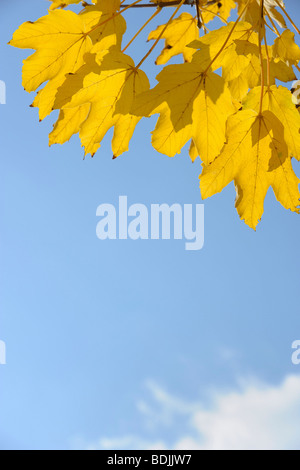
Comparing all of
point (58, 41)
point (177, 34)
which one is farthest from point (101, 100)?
point (177, 34)

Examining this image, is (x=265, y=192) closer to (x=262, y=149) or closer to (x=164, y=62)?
(x=262, y=149)

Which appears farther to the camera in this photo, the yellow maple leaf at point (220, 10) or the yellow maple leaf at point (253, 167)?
the yellow maple leaf at point (220, 10)

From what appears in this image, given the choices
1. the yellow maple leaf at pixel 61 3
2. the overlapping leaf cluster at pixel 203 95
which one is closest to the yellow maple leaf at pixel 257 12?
the overlapping leaf cluster at pixel 203 95

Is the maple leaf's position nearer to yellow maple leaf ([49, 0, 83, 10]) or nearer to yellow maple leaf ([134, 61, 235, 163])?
yellow maple leaf ([134, 61, 235, 163])

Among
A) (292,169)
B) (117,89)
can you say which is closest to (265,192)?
(292,169)

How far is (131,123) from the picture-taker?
12.0 inches

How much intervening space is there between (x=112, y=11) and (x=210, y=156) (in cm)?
13

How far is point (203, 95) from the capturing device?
0.89 feet

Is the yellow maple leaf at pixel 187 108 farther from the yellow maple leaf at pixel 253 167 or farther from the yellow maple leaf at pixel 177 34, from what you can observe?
the yellow maple leaf at pixel 177 34

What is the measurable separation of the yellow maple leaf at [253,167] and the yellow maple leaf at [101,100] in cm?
7

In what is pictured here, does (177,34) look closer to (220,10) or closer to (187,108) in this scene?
(220,10)

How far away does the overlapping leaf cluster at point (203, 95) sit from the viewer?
0.91ft

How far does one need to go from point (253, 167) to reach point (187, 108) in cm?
7

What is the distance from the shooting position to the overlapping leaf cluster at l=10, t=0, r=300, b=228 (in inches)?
10.9
